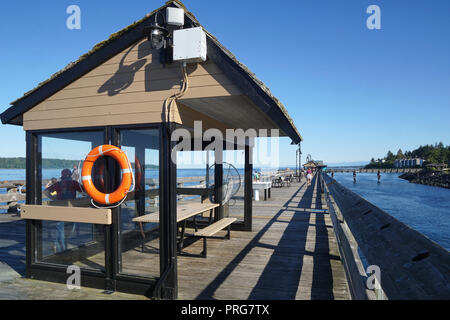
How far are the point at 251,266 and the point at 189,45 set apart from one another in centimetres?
305

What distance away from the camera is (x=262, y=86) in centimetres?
295

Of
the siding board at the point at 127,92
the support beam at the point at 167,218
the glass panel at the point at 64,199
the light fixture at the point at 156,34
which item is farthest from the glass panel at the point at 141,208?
the light fixture at the point at 156,34

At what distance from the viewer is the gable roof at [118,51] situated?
296 cm

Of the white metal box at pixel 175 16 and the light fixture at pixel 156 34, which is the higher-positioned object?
the white metal box at pixel 175 16

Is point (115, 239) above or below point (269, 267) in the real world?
above

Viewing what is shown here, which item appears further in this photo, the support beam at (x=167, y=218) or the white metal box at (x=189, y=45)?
the support beam at (x=167, y=218)

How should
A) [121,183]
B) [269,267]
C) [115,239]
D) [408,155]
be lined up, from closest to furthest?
[121,183]
[115,239]
[269,267]
[408,155]

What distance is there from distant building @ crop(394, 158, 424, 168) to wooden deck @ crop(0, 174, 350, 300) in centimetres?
13070

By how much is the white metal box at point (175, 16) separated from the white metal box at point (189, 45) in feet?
0.32

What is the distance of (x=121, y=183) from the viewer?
3322mm

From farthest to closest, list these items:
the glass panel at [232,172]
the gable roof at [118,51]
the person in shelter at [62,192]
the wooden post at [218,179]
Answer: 1. the glass panel at [232,172]
2. the wooden post at [218,179]
3. the person in shelter at [62,192]
4. the gable roof at [118,51]

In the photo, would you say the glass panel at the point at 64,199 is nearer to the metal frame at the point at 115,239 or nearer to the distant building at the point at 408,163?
the metal frame at the point at 115,239

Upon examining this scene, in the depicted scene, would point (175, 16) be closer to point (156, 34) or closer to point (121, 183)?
point (156, 34)

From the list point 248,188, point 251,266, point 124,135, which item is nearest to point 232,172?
point 248,188
